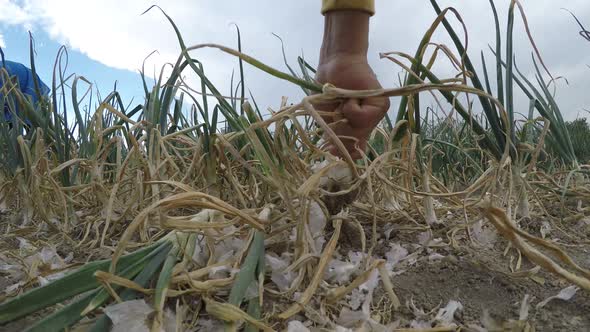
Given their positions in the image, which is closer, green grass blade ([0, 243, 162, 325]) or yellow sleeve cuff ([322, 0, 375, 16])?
green grass blade ([0, 243, 162, 325])

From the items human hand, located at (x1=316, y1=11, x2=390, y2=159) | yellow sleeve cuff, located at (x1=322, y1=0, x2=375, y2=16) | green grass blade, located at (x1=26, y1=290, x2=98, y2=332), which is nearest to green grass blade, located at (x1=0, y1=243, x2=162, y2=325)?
green grass blade, located at (x1=26, y1=290, x2=98, y2=332)

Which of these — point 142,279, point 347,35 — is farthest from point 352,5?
point 142,279

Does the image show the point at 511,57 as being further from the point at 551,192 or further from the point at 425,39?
the point at 551,192

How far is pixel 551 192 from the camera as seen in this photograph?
1078mm

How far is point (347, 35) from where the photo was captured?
0.63 m

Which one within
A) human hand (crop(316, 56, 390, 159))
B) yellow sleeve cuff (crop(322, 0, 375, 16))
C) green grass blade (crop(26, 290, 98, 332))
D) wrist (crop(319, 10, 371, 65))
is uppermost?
yellow sleeve cuff (crop(322, 0, 375, 16))

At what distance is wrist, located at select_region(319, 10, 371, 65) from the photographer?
2.06 ft

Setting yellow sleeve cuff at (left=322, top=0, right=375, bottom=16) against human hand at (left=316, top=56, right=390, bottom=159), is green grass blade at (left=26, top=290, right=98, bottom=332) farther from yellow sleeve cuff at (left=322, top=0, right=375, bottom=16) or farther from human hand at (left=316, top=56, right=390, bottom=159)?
yellow sleeve cuff at (left=322, top=0, right=375, bottom=16)

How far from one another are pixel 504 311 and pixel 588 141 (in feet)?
8.26

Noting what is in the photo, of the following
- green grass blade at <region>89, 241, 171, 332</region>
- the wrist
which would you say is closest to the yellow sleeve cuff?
the wrist

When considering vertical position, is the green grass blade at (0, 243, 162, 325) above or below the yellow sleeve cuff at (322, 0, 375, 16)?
below

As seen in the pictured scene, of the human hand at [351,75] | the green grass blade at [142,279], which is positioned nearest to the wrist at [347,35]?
the human hand at [351,75]

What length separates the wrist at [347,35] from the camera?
24.7 inches

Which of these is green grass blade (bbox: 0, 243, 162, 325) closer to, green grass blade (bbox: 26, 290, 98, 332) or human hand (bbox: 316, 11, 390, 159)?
green grass blade (bbox: 26, 290, 98, 332)
